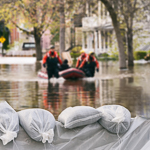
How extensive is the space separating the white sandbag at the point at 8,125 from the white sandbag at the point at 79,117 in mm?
477

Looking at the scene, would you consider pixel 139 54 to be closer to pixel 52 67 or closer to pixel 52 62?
pixel 52 67

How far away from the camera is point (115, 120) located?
15.3 feet

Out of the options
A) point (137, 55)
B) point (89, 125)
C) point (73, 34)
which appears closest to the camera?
point (89, 125)

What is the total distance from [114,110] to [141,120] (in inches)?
11.7

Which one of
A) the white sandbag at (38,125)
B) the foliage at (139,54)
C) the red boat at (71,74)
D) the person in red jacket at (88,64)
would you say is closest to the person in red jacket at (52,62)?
the red boat at (71,74)

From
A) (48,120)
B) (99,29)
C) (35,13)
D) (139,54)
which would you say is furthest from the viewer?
(99,29)

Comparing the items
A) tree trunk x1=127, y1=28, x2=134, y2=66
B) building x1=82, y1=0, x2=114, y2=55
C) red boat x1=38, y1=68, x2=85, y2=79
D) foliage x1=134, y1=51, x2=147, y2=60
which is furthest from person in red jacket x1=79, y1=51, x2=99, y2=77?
building x1=82, y1=0, x2=114, y2=55

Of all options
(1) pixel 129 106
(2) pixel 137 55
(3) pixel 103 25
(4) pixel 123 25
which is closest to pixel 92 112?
(1) pixel 129 106

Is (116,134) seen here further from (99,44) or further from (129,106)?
(99,44)

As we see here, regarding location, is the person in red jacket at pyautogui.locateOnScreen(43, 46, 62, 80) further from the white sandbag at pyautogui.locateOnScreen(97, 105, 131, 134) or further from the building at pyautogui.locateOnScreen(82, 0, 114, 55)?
the building at pyautogui.locateOnScreen(82, 0, 114, 55)

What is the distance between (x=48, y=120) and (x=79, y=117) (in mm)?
299

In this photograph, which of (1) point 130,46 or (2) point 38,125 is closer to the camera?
(2) point 38,125

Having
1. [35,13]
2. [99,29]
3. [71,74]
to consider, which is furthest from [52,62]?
[99,29]

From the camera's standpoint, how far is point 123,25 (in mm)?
37000
